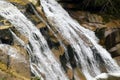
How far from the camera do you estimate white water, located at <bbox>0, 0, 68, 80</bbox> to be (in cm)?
1305

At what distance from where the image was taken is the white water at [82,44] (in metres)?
15.9

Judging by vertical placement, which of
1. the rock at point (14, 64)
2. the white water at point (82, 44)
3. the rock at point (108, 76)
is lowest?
the rock at point (108, 76)

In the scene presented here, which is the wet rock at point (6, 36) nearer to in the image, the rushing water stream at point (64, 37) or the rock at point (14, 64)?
the rushing water stream at point (64, 37)

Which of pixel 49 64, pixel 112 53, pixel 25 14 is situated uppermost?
pixel 25 14

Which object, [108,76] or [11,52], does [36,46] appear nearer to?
[11,52]

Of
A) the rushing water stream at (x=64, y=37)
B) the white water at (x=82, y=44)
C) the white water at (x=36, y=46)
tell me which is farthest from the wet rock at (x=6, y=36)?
the white water at (x=82, y=44)

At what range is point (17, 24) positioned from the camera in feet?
45.0

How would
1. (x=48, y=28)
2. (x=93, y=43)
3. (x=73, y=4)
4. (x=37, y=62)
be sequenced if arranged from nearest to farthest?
1. (x=37, y=62)
2. (x=48, y=28)
3. (x=93, y=43)
4. (x=73, y=4)

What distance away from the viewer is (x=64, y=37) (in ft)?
52.1

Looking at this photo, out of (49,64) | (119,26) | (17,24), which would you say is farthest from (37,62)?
(119,26)

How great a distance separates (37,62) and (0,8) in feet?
8.75

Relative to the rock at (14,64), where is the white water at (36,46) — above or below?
below

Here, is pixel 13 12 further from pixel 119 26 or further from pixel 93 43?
pixel 119 26

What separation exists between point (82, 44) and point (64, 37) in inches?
44.4
